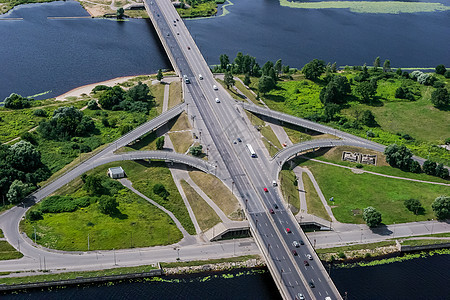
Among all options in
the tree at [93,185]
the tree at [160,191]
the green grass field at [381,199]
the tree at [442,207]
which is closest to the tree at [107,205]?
the tree at [93,185]

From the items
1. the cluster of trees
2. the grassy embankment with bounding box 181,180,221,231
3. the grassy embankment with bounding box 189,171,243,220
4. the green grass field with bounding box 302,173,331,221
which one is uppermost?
the cluster of trees

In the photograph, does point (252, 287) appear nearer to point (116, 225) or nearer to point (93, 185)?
point (116, 225)

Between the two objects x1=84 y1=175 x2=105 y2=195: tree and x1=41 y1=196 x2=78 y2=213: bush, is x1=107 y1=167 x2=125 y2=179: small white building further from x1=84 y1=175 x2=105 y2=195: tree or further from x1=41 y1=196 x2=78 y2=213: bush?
x1=41 y1=196 x2=78 y2=213: bush

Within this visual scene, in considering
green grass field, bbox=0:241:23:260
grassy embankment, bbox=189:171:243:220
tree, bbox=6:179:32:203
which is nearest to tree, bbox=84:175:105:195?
tree, bbox=6:179:32:203

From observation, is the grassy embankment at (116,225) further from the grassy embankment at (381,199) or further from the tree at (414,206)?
the tree at (414,206)

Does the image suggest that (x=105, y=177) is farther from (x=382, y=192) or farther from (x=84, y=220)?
(x=382, y=192)
